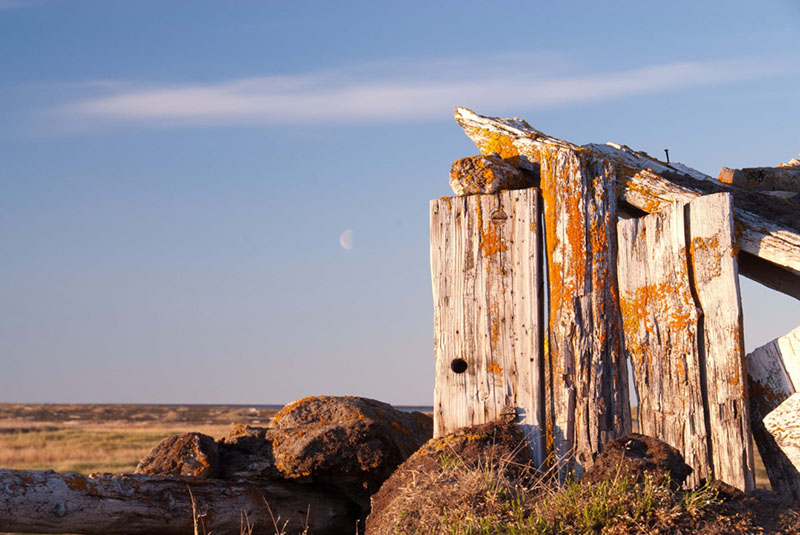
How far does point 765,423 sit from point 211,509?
511 centimetres

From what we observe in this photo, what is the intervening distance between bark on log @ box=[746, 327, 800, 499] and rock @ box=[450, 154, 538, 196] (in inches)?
111

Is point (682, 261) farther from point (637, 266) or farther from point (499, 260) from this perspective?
point (499, 260)

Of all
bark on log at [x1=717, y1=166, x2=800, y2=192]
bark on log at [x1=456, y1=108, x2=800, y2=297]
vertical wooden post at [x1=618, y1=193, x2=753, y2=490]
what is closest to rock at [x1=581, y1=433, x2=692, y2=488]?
vertical wooden post at [x1=618, y1=193, x2=753, y2=490]

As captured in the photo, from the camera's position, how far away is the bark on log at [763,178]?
908 centimetres

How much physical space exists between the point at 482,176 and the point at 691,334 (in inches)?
94.3

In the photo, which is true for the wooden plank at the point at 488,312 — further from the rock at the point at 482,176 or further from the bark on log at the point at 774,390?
the bark on log at the point at 774,390

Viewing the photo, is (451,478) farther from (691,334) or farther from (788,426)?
(788,426)

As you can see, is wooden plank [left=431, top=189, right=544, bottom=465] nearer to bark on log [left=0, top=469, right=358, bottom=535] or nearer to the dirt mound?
the dirt mound

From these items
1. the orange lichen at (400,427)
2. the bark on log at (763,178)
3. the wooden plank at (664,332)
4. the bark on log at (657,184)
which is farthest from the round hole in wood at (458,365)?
the bark on log at (763,178)

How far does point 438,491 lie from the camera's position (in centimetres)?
529

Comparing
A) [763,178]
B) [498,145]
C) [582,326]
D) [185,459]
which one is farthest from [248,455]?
[763,178]

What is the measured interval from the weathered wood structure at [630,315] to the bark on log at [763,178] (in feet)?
7.78

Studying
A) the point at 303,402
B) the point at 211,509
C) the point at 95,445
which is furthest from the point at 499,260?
the point at 95,445

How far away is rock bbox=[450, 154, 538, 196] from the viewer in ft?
22.7
